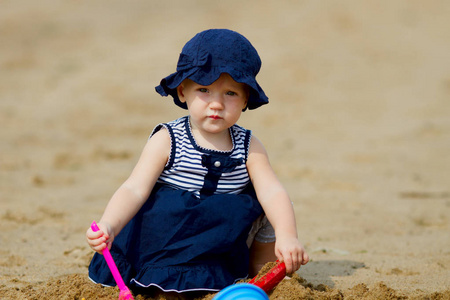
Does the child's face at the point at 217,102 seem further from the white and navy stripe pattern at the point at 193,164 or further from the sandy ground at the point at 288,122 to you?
the sandy ground at the point at 288,122

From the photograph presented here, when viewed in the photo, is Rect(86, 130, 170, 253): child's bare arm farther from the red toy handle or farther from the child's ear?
the red toy handle

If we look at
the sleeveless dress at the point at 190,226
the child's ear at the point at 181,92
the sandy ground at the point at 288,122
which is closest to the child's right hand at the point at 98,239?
the sleeveless dress at the point at 190,226

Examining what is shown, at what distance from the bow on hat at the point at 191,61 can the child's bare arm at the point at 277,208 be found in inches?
18.3

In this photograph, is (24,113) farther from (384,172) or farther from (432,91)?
(432,91)

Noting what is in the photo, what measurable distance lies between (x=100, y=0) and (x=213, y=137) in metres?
15.6

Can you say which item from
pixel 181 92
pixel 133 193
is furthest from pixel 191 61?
pixel 133 193

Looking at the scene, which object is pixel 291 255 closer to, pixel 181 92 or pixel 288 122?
pixel 181 92

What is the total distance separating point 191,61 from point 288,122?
5.85 meters

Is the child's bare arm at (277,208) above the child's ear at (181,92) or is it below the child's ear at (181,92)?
below

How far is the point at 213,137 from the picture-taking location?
2.51m

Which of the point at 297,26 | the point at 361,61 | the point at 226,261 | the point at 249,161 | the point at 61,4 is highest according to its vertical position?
the point at 61,4

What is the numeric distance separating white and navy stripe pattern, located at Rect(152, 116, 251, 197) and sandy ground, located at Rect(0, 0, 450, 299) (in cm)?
64

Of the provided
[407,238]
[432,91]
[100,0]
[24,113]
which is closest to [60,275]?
[407,238]

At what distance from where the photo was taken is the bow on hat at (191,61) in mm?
2273
